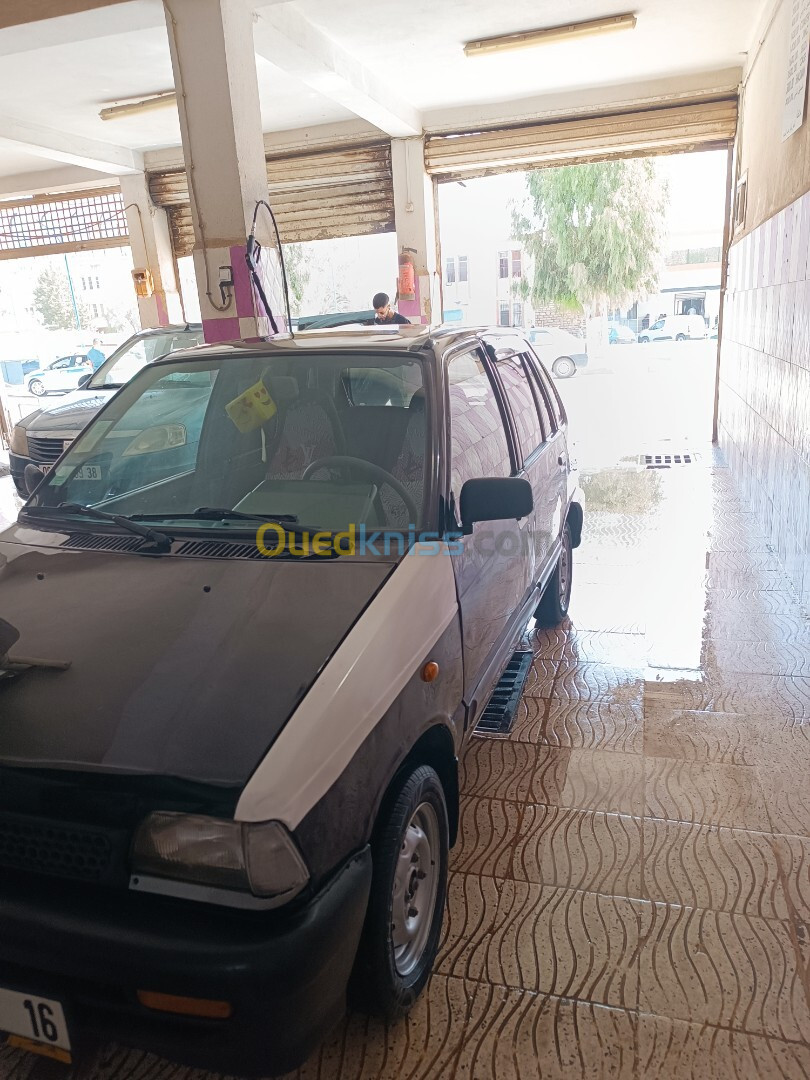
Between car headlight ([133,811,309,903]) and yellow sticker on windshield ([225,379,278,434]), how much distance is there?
1.50 metres

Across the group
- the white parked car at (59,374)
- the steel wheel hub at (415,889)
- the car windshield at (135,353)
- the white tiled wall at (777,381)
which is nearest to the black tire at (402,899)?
the steel wheel hub at (415,889)

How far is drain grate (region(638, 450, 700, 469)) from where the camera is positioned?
344 inches

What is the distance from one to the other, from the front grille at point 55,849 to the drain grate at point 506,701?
1826mm

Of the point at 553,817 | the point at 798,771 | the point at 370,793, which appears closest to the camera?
the point at 370,793

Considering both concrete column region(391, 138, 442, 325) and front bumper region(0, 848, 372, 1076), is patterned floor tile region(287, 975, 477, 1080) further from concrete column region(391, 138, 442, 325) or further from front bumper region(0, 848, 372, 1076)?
concrete column region(391, 138, 442, 325)

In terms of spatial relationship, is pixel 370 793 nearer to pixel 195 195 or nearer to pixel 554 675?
pixel 554 675

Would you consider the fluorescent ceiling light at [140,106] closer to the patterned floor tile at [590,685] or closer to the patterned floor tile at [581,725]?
the patterned floor tile at [590,685]

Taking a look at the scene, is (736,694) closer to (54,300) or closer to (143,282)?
(143,282)

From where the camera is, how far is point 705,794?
2865mm

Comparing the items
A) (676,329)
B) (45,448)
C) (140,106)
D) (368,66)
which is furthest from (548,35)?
(676,329)

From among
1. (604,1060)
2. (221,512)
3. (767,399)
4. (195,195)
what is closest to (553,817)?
(604,1060)

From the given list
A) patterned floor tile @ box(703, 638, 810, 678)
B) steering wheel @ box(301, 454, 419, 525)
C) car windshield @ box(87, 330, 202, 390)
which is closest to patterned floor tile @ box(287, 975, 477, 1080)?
steering wheel @ box(301, 454, 419, 525)

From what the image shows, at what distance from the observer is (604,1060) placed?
1.86 metres

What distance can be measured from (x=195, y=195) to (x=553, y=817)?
5267 mm
